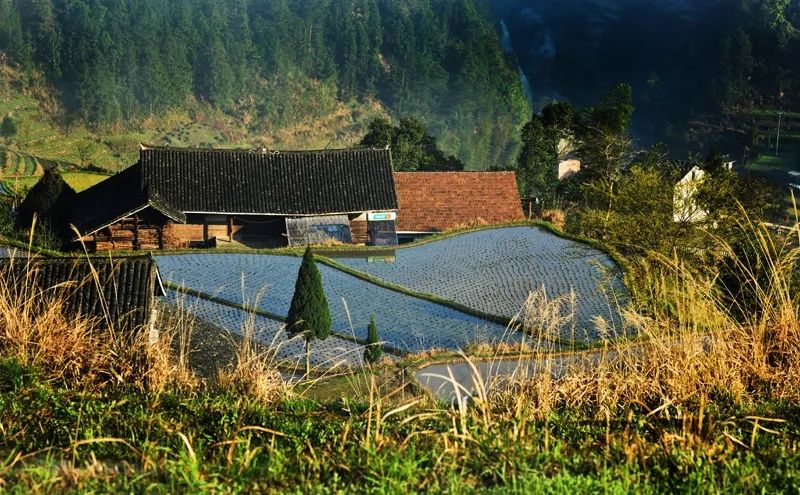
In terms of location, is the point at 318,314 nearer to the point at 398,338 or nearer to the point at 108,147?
the point at 398,338

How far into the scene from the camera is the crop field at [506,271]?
2105cm

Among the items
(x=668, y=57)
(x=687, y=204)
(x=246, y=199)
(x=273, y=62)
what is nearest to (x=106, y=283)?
(x=687, y=204)

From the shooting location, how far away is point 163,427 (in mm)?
5891

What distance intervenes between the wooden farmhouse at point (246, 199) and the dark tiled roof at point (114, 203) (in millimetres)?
34

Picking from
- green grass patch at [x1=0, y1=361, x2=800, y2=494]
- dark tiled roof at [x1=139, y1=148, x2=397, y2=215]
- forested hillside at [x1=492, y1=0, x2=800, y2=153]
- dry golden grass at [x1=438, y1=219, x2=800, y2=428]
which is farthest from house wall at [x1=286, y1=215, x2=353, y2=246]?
forested hillside at [x1=492, y1=0, x2=800, y2=153]

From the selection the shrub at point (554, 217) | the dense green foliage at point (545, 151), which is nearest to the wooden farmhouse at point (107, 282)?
the shrub at point (554, 217)

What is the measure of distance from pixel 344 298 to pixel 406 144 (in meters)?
22.0

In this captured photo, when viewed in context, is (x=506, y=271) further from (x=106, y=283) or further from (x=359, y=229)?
(x=106, y=283)

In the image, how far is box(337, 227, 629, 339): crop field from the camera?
2105 cm

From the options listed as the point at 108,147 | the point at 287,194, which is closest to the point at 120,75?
the point at 108,147

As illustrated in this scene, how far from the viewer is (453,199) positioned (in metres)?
33.9

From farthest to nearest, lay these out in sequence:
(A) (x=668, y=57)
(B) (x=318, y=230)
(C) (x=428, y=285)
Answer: (A) (x=668, y=57) → (B) (x=318, y=230) → (C) (x=428, y=285)

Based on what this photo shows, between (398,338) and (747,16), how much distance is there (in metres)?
75.9

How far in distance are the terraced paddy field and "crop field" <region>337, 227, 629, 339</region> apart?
0.02 meters
